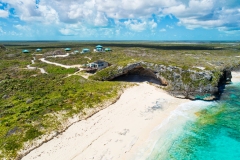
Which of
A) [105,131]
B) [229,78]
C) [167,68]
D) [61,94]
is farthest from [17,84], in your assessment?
[229,78]

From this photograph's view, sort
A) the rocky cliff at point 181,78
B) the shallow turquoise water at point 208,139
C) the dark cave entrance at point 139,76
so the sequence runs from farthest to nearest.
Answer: the dark cave entrance at point 139,76, the rocky cliff at point 181,78, the shallow turquoise water at point 208,139

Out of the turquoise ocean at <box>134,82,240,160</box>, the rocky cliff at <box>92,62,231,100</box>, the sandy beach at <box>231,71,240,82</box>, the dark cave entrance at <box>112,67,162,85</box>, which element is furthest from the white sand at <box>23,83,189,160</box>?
the sandy beach at <box>231,71,240,82</box>

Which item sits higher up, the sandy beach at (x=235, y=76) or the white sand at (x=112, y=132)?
the sandy beach at (x=235, y=76)

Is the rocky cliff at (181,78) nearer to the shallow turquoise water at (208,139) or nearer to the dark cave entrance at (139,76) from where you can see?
the dark cave entrance at (139,76)

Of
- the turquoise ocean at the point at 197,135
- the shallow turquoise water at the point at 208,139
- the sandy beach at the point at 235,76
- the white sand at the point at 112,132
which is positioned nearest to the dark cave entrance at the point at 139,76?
the white sand at the point at 112,132

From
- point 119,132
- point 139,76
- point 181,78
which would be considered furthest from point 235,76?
point 119,132

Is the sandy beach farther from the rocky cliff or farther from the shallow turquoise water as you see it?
the shallow turquoise water
